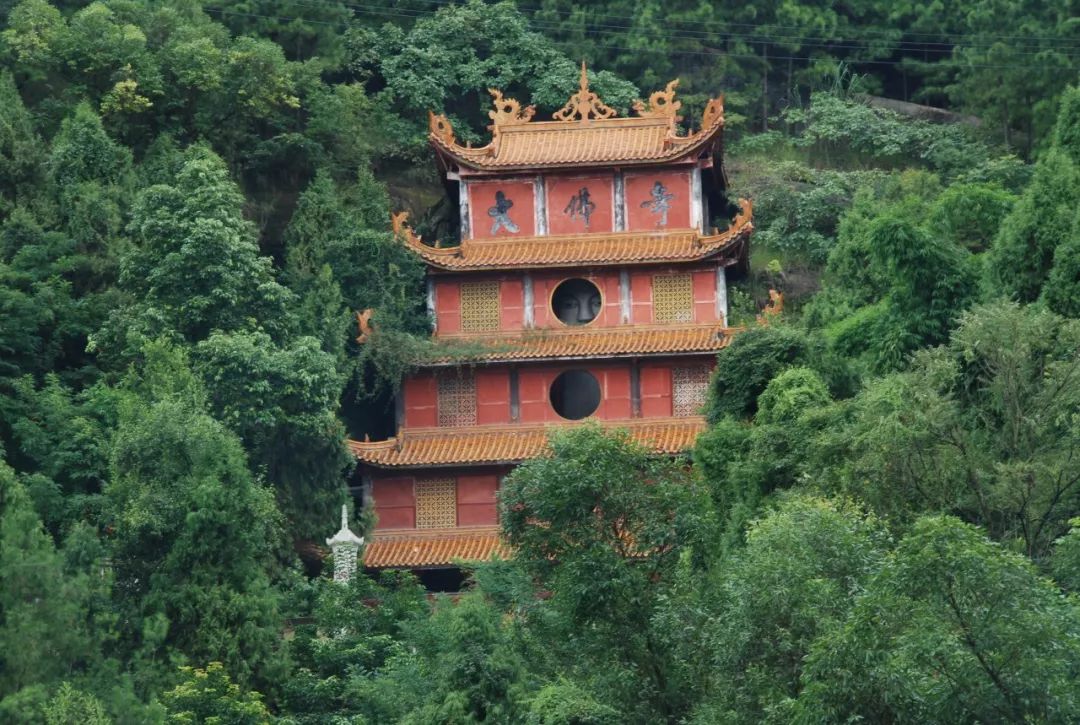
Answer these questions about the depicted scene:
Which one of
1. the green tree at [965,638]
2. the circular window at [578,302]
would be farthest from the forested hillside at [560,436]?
the circular window at [578,302]

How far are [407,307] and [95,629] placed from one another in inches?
469

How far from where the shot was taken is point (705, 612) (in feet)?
93.6

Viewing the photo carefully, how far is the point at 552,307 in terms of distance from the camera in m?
45.1

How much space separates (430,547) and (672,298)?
20.4 ft

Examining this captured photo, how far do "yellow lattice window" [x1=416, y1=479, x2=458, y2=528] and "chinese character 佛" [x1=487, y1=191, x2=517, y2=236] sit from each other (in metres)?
4.84

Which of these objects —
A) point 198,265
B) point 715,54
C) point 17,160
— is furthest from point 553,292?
point 715,54

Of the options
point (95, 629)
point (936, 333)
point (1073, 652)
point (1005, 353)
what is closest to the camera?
point (1073, 652)

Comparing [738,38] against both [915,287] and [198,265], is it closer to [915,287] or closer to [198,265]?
[198,265]

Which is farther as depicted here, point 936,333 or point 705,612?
point 936,333

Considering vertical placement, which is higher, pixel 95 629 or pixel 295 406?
pixel 295 406

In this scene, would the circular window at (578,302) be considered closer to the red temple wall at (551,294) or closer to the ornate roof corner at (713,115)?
the red temple wall at (551,294)

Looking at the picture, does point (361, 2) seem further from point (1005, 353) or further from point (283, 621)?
point (1005, 353)

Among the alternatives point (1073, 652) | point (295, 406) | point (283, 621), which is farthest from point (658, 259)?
point (1073, 652)

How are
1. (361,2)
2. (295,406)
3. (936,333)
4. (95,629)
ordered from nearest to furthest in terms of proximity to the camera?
1. (95,629)
2. (936,333)
3. (295,406)
4. (361,2)
